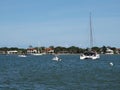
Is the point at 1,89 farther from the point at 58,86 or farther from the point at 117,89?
the point at 117,89

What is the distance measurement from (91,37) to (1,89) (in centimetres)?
9160

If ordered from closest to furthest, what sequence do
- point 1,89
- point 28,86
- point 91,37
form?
point 1,89
point 28,86
point 91,37

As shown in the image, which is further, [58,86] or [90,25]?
[90,25]

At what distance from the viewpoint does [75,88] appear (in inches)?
1705

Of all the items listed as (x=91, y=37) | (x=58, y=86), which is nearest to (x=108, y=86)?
(x=58, y=86)

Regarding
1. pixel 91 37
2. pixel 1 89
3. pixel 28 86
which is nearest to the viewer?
pixel 1 89

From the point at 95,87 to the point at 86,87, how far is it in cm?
92

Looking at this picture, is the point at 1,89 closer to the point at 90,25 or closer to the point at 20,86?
the point at 20,86

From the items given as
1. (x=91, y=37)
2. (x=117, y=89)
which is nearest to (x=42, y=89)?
(x=117, y=89)

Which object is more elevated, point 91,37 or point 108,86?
point 91,37

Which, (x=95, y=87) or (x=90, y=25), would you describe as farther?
(x=90, y=25)

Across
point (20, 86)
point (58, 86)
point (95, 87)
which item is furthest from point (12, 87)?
point (95, 87)

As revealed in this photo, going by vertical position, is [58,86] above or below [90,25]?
below

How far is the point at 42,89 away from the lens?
4206 centimetres
